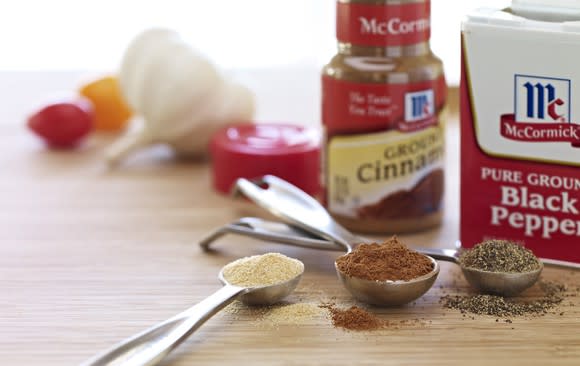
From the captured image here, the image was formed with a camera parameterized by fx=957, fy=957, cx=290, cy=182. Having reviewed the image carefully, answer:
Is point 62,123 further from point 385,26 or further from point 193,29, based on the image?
point 385,26

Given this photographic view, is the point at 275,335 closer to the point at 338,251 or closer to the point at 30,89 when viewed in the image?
the point at 338,251

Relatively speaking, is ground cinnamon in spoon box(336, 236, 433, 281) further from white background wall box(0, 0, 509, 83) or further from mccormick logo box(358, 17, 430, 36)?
white background wall box(0, 0, 509, 83)

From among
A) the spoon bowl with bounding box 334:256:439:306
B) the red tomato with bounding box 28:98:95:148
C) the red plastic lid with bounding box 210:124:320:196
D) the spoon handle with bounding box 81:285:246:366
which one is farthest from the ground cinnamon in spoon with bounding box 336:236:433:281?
the red tomato with bounding box 28:98:95:148

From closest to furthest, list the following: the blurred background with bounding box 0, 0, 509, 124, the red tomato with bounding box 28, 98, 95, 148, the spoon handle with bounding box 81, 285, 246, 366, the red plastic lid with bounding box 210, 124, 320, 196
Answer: the spoon handle with bounding box 81, 285, 246, 366
the red plastic lid with bounding box 210, 124, 320, 196
the red tomato with bounding box 28, 98, 95, 148
the blurred background with bounding box 0, 0, 509, 124

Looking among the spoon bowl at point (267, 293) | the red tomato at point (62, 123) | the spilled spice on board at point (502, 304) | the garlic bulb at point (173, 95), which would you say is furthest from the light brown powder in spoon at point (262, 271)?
the red tomato at point (62, 123)

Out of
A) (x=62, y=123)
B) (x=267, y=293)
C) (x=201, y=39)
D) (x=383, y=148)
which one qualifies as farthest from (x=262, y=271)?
(x=201, y=39)

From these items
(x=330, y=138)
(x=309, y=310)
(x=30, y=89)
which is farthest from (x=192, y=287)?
(x=30, y=89)
